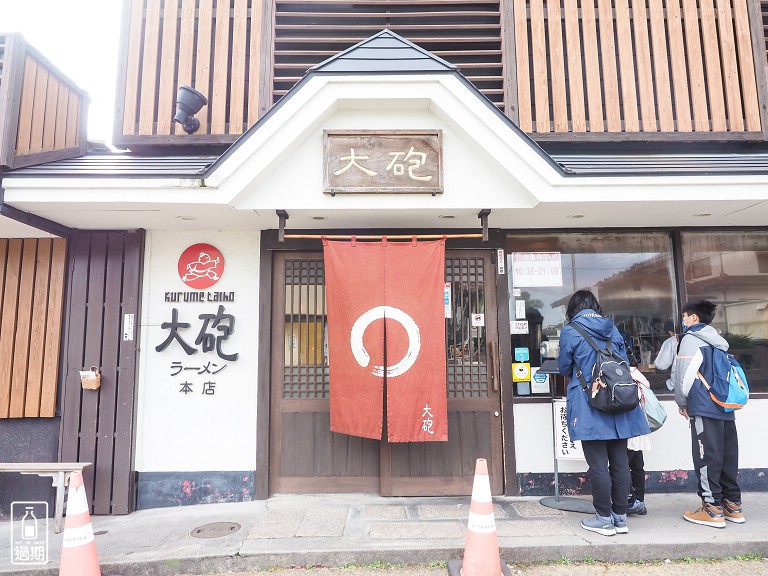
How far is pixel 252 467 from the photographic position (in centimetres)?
560

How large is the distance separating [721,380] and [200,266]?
5.98 m

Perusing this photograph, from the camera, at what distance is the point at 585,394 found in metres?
4.45

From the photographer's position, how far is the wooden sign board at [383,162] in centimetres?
497

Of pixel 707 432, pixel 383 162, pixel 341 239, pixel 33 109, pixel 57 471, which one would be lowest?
pixel 57 471

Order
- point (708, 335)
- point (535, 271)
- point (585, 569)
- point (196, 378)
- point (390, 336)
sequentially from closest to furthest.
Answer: point (585, 569), point (708, 335), point (390, 336), point (196, 378), point (535, 271)

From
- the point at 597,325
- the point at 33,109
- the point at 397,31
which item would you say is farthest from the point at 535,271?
the point at 33,109

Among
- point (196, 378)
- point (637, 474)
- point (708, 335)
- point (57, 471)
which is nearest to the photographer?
point (708, 335)

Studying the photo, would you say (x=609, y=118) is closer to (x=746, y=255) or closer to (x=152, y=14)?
(x=746, y=255)

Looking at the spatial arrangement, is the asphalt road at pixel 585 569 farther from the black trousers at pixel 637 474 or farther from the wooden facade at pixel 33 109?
the wooden facade at pixel 33 109

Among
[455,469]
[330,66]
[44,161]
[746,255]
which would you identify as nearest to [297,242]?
[330,66]

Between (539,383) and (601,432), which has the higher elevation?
(539,383)

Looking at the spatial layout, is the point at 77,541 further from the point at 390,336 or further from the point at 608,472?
the point at 608,472

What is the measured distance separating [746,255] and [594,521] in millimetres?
4207

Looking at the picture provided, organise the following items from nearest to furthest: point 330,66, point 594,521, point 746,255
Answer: point 594,521
point 330,66
point 746,255
